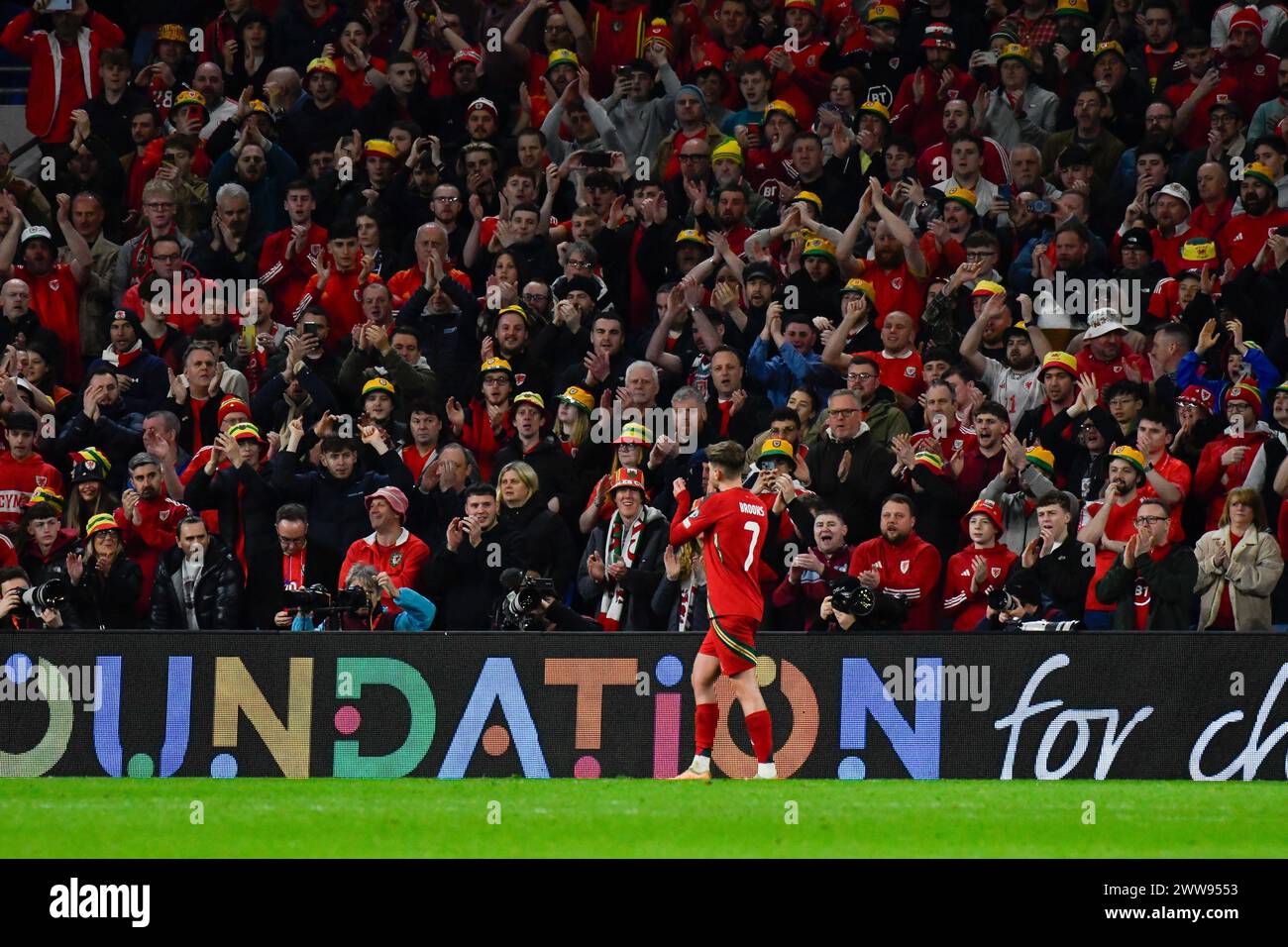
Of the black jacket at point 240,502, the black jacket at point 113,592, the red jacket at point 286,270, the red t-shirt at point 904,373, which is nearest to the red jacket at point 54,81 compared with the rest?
the red jacket at point 286,270

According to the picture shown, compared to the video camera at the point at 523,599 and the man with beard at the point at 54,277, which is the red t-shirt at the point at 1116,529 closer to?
the video camera at the point at 523,599

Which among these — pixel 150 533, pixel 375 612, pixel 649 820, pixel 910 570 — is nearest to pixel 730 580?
pixel 649 820

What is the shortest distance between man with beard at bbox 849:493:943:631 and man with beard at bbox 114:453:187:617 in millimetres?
5196

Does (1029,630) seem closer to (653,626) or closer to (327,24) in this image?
(653,626)

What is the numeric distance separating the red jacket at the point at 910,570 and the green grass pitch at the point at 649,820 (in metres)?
2.17

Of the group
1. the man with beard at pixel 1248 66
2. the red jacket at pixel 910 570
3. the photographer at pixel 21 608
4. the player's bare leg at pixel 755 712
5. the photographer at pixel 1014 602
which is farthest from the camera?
the man with beard at pixel 1248 66

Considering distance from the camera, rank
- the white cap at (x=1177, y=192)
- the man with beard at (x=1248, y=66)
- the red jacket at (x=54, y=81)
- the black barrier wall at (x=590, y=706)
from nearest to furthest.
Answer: the black barrier wall at (x=590, y=706)
the white cap at (x=1177, y=192)
the man with beard at (x=1248, y=66)
the red jacket at (x=54, y=81)

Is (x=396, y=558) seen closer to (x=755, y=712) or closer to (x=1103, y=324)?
(x=755, y=712)

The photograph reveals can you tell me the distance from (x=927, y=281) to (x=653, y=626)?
439 centimetres

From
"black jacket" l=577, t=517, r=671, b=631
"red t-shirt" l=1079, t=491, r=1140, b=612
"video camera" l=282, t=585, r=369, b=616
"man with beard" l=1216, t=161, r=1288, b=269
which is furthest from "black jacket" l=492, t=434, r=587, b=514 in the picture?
"man with beard" l=1216, t=161, r=1288, b=269

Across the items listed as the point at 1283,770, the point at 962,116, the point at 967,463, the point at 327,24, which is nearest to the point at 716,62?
the point at 962,116

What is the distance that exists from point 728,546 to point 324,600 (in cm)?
351

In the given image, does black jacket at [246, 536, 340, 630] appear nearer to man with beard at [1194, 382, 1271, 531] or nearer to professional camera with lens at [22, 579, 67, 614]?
professional camera with lens at [22, 579, 67, 614]

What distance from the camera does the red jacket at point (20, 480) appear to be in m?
16.1
